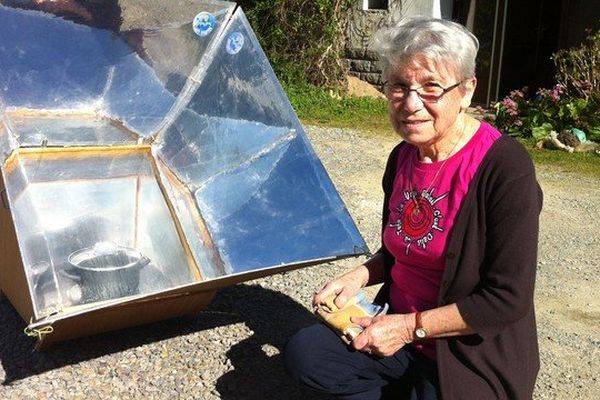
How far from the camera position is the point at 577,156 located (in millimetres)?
7523

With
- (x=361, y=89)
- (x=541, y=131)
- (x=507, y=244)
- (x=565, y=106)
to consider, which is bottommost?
(x=361, y=89)

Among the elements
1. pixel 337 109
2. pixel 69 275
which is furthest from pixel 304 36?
pixel 69 275

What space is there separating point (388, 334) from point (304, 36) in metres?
8.50

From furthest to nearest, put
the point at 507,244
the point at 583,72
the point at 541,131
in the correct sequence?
the point at 583,72, the point at 541,131, the point at 507,244

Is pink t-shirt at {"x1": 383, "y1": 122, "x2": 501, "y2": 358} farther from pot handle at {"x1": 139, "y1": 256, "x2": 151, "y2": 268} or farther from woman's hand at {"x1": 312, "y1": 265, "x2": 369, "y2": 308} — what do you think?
pot handle at {"x1": 139, "y1": 256, "x2": 151, "y2": 268}

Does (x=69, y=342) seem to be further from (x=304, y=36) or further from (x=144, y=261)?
(x=304, y=36)

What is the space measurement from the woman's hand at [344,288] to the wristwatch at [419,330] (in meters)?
0.37

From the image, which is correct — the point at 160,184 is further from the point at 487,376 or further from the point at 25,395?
the point at 487,376

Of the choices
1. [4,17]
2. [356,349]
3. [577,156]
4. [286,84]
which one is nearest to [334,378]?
[356,349]

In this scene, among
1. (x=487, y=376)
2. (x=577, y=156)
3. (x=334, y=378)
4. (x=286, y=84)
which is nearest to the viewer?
(x=487, y=376)

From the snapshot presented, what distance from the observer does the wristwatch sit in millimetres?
2336

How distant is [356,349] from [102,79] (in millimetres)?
1992

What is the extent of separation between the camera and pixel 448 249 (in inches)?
91.8

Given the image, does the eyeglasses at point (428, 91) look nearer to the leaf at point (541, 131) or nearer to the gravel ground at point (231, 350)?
the gravel ground at point (231, 350)
